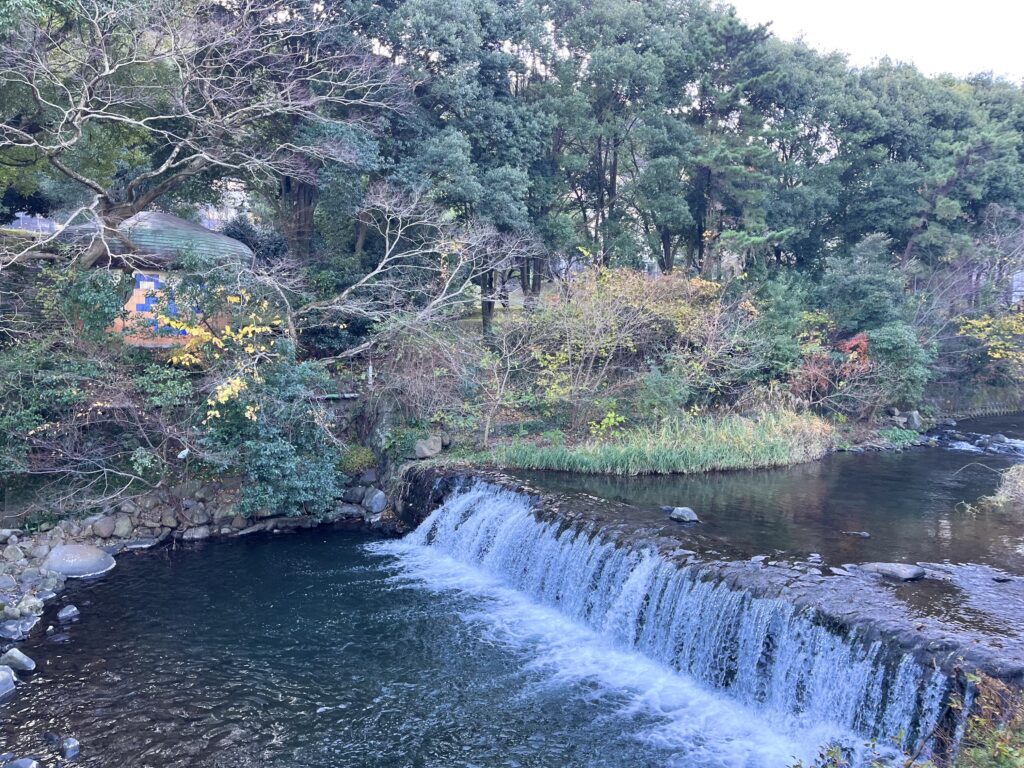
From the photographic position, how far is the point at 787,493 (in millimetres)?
13281

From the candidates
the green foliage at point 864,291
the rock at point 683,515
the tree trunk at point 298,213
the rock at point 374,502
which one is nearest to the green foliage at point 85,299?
the tree trunk at point 298,213

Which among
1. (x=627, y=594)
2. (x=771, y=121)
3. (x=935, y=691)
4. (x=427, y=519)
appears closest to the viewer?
(x=935, y=691)

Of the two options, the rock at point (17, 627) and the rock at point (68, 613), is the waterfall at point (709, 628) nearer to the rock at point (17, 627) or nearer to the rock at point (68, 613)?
the rock at point (68, 613)

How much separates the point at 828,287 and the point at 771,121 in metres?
6.17

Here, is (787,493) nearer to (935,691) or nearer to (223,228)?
(935,691)

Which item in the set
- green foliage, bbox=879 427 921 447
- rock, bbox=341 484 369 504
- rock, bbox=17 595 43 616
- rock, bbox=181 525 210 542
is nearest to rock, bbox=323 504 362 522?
rock, bbox=341 484 369 504

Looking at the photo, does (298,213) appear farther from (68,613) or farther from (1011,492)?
(1011,492)

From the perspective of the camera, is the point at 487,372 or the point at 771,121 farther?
the point at 771,121

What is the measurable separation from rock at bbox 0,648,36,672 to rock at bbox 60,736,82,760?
1822 mm

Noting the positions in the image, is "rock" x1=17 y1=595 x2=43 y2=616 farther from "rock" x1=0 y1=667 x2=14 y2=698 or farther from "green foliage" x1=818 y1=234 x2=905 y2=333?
"green foliage" x1=818 y1=234 x2=905 y2=333

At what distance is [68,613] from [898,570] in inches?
437

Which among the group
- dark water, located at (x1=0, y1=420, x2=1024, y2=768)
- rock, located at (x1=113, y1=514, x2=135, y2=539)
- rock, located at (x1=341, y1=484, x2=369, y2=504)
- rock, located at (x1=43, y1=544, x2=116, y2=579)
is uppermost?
rock, located at (x1=341, y1=484, x2=369, y2=504)

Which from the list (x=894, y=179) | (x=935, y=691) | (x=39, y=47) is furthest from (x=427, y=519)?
(x=894, y=179)

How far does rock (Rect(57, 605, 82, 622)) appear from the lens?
32.1ft
